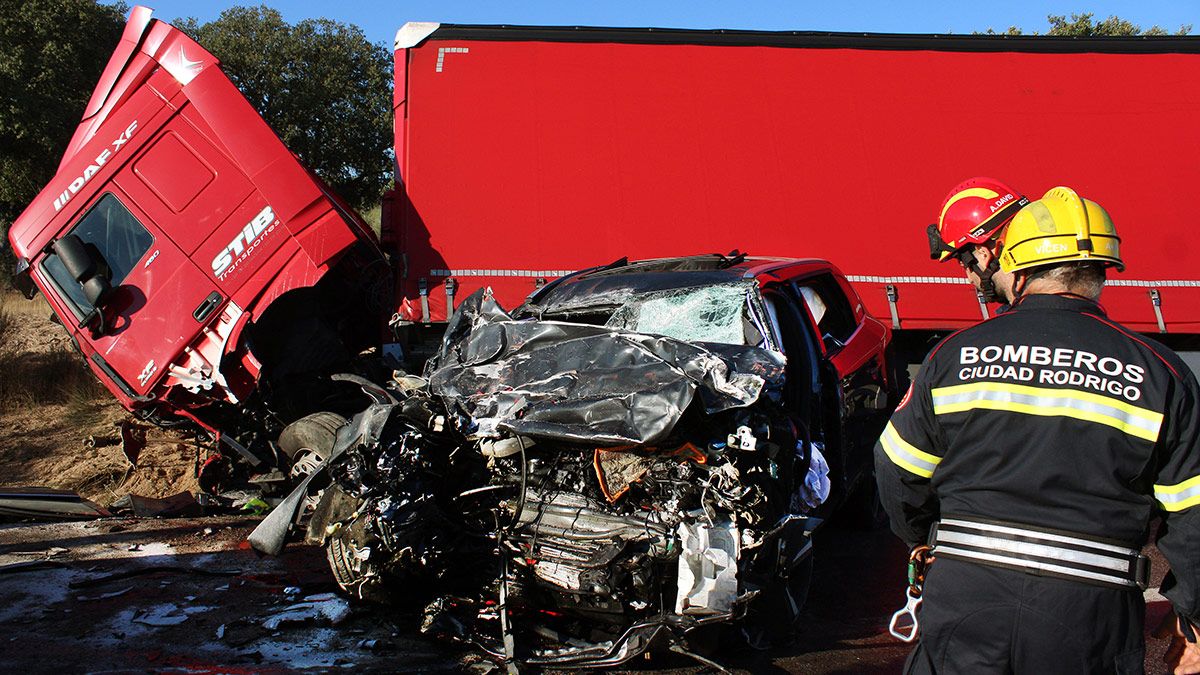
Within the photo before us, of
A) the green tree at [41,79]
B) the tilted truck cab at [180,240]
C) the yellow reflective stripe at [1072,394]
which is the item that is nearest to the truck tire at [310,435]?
the tilted truck cab at [180,240]

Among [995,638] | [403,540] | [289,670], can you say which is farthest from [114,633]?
[995,638]

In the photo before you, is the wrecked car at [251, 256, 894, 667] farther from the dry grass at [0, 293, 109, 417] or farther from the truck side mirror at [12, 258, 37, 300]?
the dry grass at [0, 293, 109, 417]

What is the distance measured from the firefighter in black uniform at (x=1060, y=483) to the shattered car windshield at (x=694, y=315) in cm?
206

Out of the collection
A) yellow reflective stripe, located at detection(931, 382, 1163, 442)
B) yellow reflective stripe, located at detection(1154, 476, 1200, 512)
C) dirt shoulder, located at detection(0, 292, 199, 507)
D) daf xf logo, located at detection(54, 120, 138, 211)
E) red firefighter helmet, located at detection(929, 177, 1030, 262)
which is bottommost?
dirt shoulder, located at detection(0, 292, 199, 507)

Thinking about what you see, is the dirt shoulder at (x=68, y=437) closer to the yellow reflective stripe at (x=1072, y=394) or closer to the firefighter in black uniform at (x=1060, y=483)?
the firefighter in black uniform at (x=1060, y=483)

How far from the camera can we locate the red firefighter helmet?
4.11m

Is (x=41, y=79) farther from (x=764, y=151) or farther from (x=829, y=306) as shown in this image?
(x=829, y=306)

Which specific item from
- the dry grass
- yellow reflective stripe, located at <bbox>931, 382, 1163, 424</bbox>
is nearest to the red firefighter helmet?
yellow reflective stripe, located at <bbox>931, 382, 1163, 424</bbox>

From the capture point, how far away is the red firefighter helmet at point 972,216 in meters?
4.11

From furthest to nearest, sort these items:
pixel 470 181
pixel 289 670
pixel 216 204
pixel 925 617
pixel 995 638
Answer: pixel 470 181 < pixel 216 204 < pixel 289 670 < pixel 925 617 < pixel 995 638

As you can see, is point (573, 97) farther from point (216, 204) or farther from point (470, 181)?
point (216, 204)

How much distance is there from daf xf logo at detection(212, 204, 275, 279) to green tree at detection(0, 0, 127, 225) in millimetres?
7955

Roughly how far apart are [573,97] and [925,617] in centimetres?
636

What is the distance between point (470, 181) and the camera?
25.0ft
